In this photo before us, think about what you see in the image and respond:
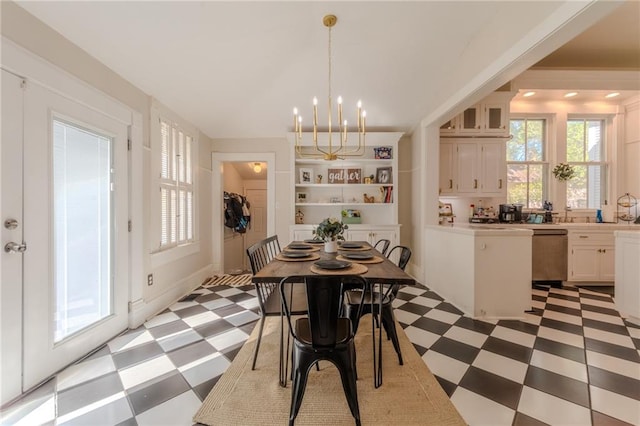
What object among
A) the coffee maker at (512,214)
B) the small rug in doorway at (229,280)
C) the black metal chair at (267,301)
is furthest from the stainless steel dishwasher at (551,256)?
the small rug in doorway at (229,280)

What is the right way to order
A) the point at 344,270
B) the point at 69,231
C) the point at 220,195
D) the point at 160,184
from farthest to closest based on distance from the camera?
the point at 220,195 < the point at 160,184 < the point at 69,231 < the point at 344,270

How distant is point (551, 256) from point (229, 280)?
188 inches

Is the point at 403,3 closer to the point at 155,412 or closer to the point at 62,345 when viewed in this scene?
the point at 155,412

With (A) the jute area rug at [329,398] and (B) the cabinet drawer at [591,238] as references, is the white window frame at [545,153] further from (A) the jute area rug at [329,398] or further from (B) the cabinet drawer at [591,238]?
(A) the jute area rug at [329,398]

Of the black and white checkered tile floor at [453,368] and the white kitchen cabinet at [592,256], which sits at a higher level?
the white kitchen cabinet at [592,256]

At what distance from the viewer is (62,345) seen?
1.78 meters

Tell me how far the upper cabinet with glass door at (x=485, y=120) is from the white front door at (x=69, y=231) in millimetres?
4214

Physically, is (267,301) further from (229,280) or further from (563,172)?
(563,172)

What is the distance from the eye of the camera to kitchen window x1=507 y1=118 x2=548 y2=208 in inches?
170

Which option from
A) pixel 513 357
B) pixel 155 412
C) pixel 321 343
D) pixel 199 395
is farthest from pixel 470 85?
pixel 155 412

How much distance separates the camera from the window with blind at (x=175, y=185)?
9.64 feet

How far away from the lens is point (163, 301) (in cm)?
287

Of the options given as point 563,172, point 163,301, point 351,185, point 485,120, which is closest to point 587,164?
point 563,172

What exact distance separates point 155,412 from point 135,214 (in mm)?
1756
